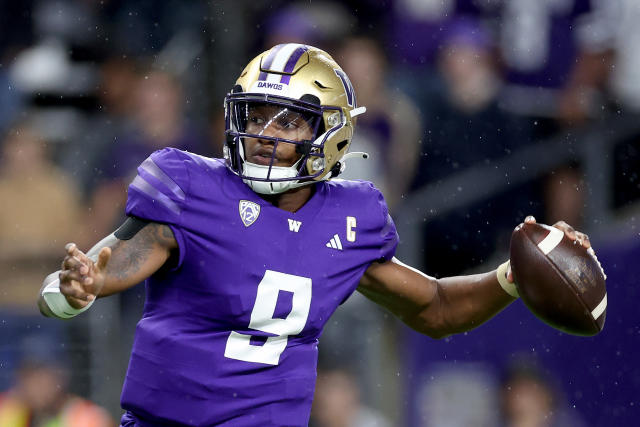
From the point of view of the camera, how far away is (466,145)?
571cm

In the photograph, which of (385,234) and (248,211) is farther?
(385,234)

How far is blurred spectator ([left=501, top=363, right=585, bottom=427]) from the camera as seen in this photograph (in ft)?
16.9

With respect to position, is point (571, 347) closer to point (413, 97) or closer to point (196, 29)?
point (413, 97)

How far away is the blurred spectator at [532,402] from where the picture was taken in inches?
203

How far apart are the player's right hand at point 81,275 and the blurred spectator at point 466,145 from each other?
3.19 metres

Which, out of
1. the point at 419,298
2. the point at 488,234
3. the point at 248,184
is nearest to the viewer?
the point at 248,184

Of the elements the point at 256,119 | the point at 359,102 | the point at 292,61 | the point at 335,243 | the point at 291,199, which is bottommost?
the point at 359,102

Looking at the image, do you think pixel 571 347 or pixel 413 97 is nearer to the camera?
pixel 571 347

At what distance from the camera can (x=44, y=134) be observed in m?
5.81

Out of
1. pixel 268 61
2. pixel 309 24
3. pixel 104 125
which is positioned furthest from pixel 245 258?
pixel 309 24

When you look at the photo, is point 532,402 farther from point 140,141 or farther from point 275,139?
point 275,139

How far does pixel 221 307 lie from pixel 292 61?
749 millimetres

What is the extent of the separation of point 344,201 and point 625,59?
354 cm

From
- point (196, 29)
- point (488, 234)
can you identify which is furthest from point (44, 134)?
point (488, 234)
